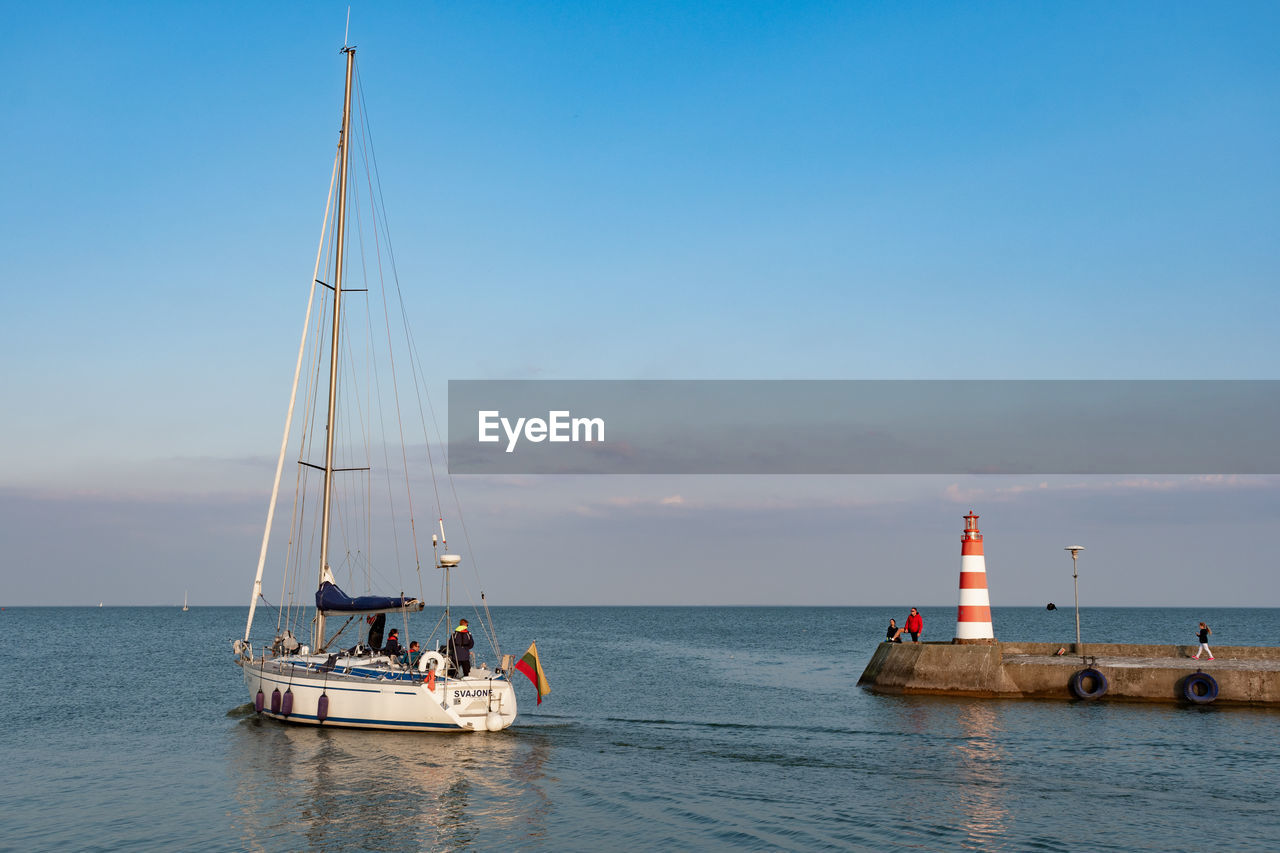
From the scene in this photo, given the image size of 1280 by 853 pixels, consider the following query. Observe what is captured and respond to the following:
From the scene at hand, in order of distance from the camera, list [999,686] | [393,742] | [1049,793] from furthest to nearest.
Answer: [999,686]
[393,742]
[1049,793]

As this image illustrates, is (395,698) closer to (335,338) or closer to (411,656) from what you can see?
(411,656)

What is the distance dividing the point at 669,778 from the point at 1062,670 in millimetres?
17556

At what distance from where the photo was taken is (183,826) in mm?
17703

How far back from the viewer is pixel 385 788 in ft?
66.0

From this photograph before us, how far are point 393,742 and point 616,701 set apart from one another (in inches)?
525

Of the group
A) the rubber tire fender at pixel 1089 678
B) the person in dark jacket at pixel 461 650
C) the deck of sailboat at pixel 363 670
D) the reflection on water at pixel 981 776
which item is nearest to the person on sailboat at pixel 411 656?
the deck of sailboat at pixel 363 670

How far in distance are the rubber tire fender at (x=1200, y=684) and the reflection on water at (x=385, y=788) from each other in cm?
2038

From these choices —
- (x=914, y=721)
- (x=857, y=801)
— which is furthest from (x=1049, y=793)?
(x=914, y=721)

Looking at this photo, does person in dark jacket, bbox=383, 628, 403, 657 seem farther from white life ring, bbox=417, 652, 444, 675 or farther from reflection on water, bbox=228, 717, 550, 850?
white life ring, bbox=417, 652, 444, 675

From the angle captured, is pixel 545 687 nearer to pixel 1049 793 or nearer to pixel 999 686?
pixel 1049 793

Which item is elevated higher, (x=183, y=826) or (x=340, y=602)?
(x=340, y=602)

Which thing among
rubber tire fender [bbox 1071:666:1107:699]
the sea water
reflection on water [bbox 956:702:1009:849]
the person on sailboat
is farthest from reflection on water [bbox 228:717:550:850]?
rubber tire fender [bbox 1071:666:1107:699]

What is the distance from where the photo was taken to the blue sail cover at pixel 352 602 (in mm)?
A: 26766

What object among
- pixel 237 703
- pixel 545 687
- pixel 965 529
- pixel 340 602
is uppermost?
pixel 965 529
